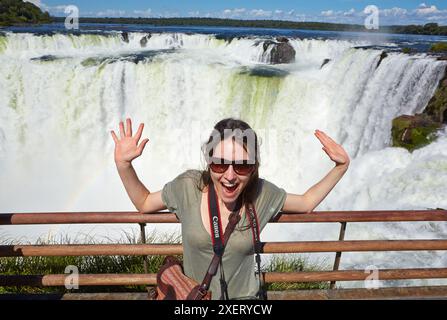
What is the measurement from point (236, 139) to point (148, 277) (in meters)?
1.09

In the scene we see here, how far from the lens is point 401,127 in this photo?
29.3ft

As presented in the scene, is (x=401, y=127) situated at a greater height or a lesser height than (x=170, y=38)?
lesser

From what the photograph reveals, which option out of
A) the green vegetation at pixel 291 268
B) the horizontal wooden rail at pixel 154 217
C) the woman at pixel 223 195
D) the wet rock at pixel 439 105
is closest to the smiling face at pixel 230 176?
the woman at pixel 223 195

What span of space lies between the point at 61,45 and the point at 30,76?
229 inches

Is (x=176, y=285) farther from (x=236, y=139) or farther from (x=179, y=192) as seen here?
(x=236, y=139)

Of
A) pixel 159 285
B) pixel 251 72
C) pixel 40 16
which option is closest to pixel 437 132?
pixel 251 72

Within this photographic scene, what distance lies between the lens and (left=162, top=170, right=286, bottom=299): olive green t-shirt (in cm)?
175

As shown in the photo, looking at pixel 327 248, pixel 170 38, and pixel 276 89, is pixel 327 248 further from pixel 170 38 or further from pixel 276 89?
pixel 170 38

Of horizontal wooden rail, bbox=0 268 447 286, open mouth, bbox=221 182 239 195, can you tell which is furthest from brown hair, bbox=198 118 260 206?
horizontal wooden rail, bbox=0 268 447 286

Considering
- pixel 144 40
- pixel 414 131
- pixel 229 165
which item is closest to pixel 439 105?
pixel 414 131

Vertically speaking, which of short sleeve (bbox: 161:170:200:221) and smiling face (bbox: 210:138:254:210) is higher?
smiling face (bbox: 210:138:254:210)

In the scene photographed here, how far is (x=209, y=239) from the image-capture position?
5.69ft

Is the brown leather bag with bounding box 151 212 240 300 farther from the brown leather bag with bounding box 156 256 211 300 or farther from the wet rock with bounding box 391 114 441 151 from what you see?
the wet rock with bounding box 391 114 441 151

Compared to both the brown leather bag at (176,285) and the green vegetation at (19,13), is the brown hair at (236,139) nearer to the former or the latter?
the brown leather bag at (176,285)
